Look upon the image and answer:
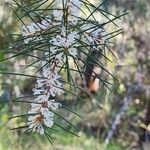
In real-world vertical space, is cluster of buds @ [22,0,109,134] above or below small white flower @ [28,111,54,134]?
above

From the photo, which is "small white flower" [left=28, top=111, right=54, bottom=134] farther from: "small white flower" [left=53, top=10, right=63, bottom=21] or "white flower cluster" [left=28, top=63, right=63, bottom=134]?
"small white flower" [left=53, top=10, right=63, bottom=21]

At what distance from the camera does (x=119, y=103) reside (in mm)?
3977

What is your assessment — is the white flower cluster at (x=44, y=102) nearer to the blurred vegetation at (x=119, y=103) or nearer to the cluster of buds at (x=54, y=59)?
the cluster of buds at (x=54, y=59)

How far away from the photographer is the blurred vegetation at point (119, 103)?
3.06 meters

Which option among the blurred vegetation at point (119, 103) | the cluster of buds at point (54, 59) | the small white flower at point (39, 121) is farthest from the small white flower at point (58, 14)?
the blurred vegetation at point (119, 103)

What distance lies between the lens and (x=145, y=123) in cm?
406

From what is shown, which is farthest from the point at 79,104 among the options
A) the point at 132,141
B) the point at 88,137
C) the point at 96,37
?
the point at 96,37

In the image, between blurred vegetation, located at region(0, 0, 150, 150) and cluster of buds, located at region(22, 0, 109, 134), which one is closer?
cluster of buds, located at region(22, 0, 109, 134)

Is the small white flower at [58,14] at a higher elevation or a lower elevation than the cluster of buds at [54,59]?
higher

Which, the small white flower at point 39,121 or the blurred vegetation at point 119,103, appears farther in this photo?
the blurred vegetation at point 119,103

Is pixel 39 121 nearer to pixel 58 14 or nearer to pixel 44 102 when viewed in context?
pixel 44 102

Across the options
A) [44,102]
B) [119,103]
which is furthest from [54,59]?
[119,103]

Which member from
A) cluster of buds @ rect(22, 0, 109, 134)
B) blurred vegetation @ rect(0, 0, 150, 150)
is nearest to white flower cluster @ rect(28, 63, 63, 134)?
cluster of buds @ rect(22, 0, 109, 134)

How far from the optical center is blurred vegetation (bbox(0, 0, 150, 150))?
121 inches
